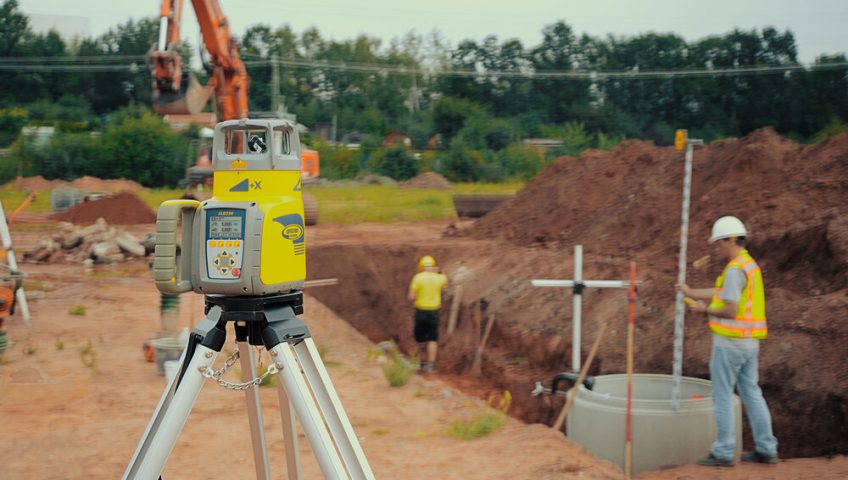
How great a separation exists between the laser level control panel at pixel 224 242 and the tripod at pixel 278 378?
0.38 ft

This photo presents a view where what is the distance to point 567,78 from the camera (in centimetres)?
4912

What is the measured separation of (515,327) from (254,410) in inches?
344

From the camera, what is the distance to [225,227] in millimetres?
3248

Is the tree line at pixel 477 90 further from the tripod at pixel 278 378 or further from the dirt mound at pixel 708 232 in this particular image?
the tripod at pixel 278 378

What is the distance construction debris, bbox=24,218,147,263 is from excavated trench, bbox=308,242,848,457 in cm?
346

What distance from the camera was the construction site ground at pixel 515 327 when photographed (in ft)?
21.6

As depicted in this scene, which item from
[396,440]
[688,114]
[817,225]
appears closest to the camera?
[396,440]

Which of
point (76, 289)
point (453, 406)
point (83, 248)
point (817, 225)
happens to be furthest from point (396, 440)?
point (83, 248)

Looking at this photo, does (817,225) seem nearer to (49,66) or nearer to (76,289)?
(76,289)

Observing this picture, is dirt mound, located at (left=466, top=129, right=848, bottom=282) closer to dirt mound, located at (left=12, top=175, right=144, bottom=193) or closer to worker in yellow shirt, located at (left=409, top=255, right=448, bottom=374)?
worker in yellow shirt, located at (left=409, top=255, right=448, bottom=374)

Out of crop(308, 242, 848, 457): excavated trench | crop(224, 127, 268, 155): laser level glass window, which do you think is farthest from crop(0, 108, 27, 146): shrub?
crop(224, 127, 268, 155): laser level glass window

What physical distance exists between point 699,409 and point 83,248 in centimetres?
1307

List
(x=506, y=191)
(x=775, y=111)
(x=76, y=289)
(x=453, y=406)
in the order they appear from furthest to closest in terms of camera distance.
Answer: (x=775, y=111), (x=506, y=191), (x=76, y=289), (x=453, y=406)

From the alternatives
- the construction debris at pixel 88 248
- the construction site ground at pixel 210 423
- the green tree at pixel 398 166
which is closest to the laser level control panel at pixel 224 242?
the construction site ground at pixel 210 423
